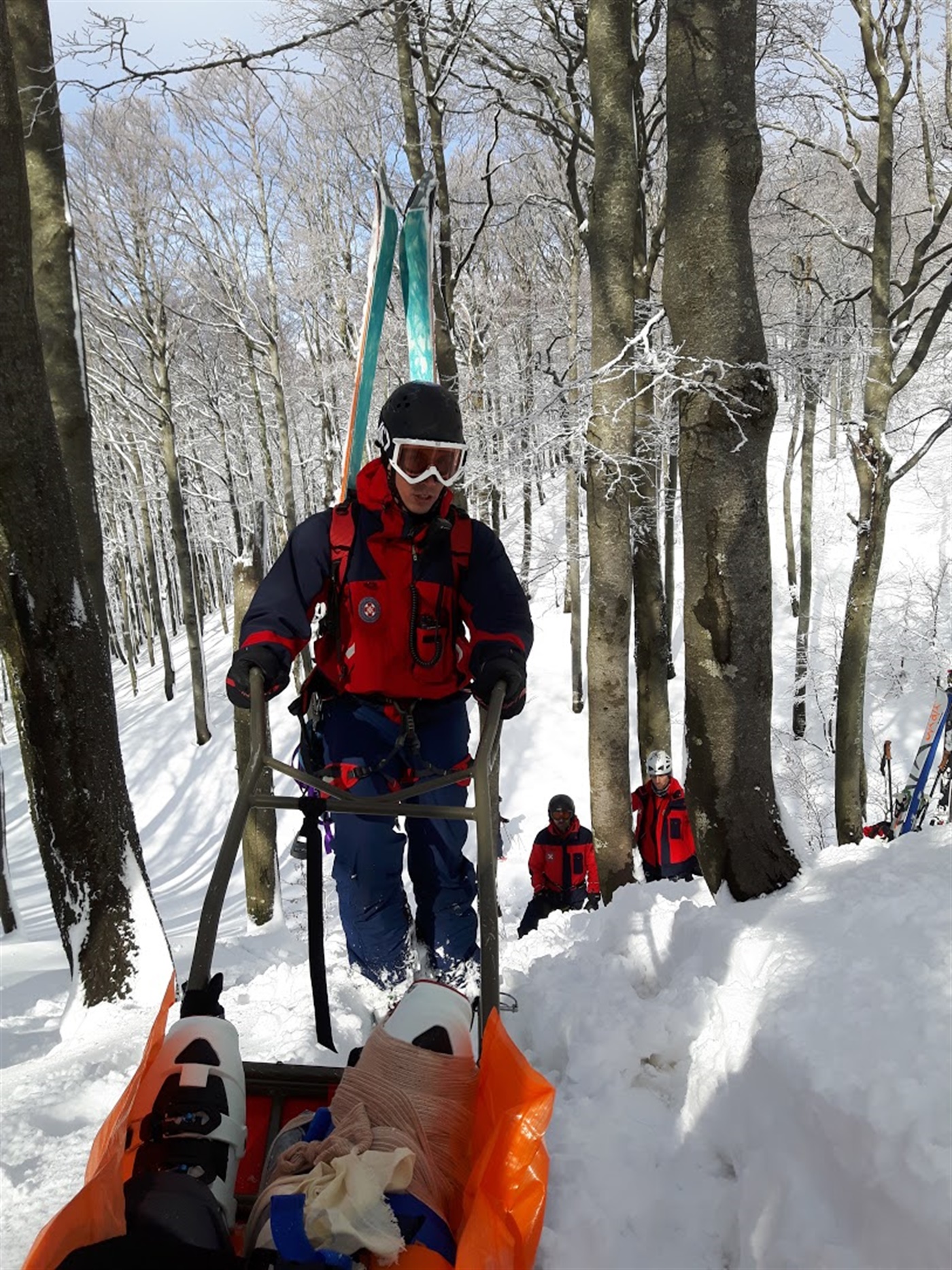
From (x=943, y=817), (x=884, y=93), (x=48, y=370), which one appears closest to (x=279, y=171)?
(x=884, y=93)

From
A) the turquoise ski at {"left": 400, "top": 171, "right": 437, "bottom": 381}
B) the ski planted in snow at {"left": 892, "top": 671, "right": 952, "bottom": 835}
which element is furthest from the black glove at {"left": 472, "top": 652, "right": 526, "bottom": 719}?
the ski planted in snow at {"left": 892, "top": 671, "right": 952, "bottom": 835}

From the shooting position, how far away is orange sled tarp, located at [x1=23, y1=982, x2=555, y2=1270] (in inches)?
61.9

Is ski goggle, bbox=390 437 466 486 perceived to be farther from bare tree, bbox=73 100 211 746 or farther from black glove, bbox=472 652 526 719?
bare tree, bbox=73 100 211 746

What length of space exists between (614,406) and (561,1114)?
5183 millimetres

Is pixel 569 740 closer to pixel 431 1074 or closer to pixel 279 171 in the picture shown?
pixel 279 171

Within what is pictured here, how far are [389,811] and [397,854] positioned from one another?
0.94 metres

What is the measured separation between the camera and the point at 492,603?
10.8ft

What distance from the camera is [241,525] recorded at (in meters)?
25.5

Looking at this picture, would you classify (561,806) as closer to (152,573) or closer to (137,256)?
(137,256)

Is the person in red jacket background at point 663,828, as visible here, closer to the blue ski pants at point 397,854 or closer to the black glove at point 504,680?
the blue ski pants at point 397,854

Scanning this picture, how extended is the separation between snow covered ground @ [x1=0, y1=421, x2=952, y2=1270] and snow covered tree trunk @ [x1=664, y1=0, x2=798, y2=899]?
323 mm

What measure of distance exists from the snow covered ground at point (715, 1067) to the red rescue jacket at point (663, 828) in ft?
9.43

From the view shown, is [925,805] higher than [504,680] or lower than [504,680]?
lower

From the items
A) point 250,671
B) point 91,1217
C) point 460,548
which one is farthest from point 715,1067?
point 460,548
